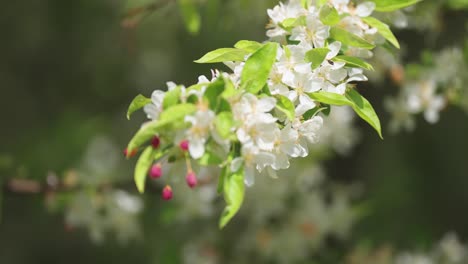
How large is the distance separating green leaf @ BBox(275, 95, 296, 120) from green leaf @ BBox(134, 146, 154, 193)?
0.83 ft

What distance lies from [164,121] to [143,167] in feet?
0.28

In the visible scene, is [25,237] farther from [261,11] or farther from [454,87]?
[454,87]

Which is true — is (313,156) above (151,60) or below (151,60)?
below

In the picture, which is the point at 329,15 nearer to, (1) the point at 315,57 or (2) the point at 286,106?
(1) the point at 315,57

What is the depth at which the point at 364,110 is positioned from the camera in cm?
146

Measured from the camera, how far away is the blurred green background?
380 cm

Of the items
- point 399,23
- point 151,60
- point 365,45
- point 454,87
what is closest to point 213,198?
point 454,87

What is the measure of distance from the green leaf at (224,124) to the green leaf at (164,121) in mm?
43

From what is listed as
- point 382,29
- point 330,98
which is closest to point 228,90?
point 330,98

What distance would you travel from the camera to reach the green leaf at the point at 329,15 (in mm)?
1511

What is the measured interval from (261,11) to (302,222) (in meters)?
0.84

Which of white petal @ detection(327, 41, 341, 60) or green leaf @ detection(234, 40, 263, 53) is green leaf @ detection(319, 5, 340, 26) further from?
green leaf @ detection(234, 40, 263, 53)

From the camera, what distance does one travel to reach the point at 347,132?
303cm

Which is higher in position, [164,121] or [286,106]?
[164,121]
